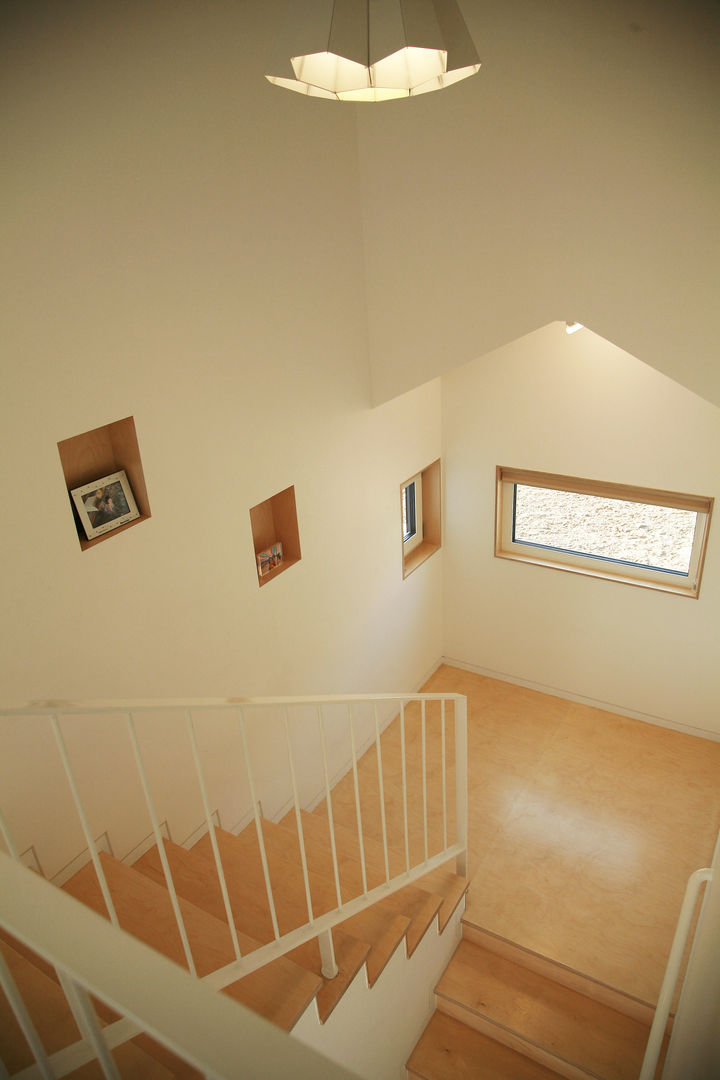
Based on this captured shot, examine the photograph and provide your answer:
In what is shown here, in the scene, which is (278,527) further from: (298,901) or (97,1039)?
(97,1039)

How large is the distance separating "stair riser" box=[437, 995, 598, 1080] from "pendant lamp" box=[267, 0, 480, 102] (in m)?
3.74

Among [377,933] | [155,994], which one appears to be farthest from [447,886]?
[155,994]

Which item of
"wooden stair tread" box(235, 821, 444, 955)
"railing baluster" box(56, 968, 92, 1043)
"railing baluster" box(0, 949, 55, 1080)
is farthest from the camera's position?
"wooden stair tread" box(235, 821, 444, 955)

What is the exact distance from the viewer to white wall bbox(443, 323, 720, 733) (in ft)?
14.1

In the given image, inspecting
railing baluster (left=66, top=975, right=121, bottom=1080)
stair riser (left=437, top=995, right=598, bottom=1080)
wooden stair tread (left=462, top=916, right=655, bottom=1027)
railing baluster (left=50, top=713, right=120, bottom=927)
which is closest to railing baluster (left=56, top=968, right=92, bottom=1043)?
railing baluster (left=66, top=975, right=121, bottom=1080)

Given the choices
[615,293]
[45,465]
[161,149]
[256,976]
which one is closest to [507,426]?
[615,293]

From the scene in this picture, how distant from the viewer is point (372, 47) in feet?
5.38

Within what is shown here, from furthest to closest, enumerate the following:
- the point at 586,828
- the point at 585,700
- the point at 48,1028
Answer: the point at 585,700, the point at 586,828, the point at 48,1028

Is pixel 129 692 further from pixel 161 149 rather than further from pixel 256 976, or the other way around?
pixel 161 149

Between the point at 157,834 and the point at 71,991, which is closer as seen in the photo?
the point at 71,991

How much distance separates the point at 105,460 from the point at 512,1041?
3145 mm

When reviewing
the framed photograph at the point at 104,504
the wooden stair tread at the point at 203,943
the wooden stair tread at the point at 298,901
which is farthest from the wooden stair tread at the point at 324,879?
the framed photograph at the point at 104,504

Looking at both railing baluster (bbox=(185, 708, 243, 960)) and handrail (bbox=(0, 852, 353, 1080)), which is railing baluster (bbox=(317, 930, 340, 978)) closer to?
railing baluster (bbox=(185, 708, 243, 960))

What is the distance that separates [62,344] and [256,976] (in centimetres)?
212
